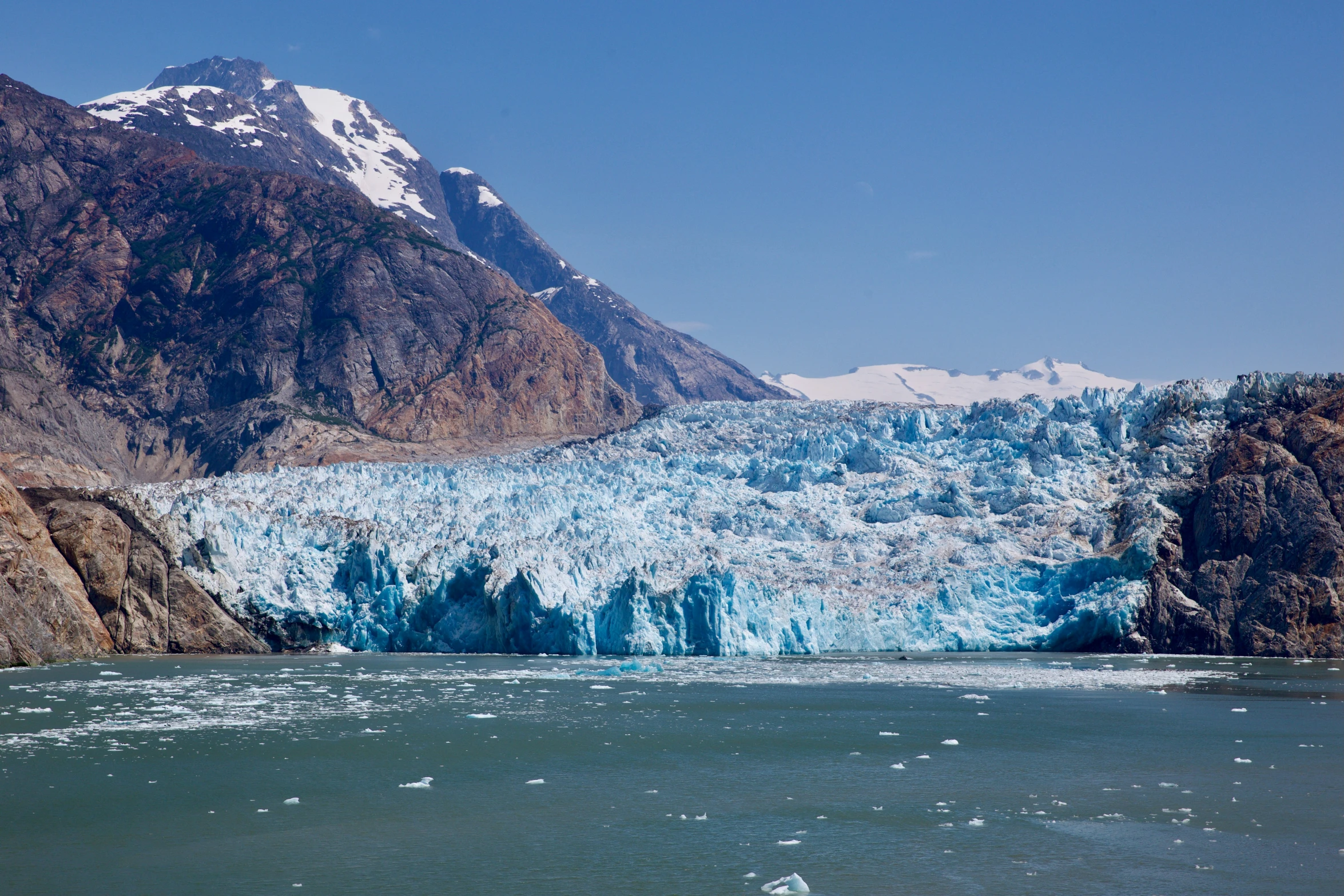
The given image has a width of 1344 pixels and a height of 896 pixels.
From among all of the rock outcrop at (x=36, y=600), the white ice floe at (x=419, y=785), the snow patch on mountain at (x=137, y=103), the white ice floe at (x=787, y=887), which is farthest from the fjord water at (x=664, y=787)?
the snow patch on mountain at (x=137, y=103)

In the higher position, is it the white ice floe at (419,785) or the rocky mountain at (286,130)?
the rocky mountain at (286,130)

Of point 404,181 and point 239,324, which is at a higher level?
point 404,181

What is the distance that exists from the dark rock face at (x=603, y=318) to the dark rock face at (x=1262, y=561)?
11082cm

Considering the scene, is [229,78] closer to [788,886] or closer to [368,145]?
[368,145]

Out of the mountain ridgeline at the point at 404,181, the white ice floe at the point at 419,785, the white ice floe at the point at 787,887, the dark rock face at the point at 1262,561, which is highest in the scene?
the mountain ridgeline at the point at 404,181

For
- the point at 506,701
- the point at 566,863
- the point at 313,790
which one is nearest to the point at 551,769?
the point at 313,790

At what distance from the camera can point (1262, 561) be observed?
128 feet

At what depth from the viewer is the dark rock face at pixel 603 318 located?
161 meters

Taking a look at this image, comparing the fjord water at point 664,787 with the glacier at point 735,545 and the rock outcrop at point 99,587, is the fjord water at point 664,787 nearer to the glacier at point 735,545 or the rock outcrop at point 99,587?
the rock outcrop at point 99,587

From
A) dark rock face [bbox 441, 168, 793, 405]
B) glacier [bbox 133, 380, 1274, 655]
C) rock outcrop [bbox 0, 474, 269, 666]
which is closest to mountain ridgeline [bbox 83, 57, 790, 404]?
dark rock face [bbox 441, 168, 793, 405]

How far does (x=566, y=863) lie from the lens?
1316cm

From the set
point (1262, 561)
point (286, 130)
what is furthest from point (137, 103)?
point (1262, 561)

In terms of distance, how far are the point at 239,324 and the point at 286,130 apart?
A: 250 ft

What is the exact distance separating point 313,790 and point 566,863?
18.4ft
